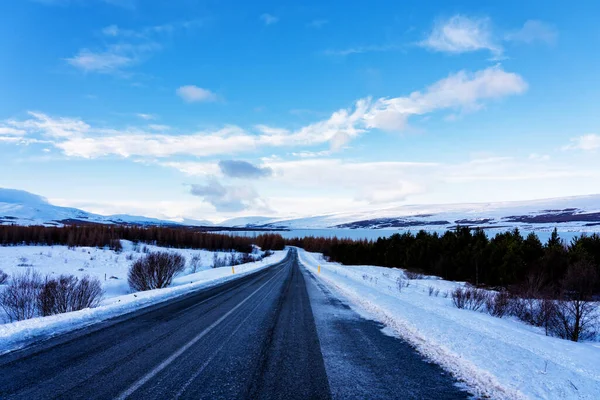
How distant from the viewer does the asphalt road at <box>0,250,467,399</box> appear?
495cm

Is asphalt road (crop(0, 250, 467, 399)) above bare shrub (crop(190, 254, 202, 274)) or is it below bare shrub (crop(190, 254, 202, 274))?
above

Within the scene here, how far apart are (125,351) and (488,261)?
33348 mm

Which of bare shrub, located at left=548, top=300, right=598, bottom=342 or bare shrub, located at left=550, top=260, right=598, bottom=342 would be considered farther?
bare shrub, located at left=550, top=260, right=598, bottom=342

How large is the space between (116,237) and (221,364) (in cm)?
9938

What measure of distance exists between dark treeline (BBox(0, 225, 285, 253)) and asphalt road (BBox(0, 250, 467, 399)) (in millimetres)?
72887

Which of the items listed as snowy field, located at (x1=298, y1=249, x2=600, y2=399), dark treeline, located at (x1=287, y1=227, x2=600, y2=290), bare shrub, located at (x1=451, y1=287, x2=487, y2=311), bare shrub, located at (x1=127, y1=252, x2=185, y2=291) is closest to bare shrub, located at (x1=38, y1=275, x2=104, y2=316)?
bare shrub, located at (x1=127, y1=252, x2=185, y2=291)

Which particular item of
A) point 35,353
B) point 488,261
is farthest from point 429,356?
point 488,261

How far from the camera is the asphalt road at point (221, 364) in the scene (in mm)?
4949

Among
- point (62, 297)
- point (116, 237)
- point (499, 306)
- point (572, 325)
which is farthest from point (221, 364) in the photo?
point (116, 237)

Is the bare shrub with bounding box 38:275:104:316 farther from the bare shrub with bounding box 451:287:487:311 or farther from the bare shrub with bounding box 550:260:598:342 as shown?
the bare shrub with bounding box 550:260:598:342

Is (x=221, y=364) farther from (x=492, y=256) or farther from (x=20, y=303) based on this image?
(x=492, y=256)

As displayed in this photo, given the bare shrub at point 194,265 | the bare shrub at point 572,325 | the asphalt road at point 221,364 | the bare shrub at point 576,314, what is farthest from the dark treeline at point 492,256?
the bare shrub at point 194,265

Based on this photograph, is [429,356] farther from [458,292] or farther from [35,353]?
[458,292]

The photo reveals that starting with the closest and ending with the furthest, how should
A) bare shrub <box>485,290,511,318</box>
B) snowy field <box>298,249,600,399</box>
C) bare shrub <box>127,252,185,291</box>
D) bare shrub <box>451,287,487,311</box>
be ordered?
snowy field <box>298,249,600,399</box> → bare shrub <box>485,290,511,318</box> → bare shrub <box>451,287,487,311</box> → bare shrub <box>127,252,185,291</box>
